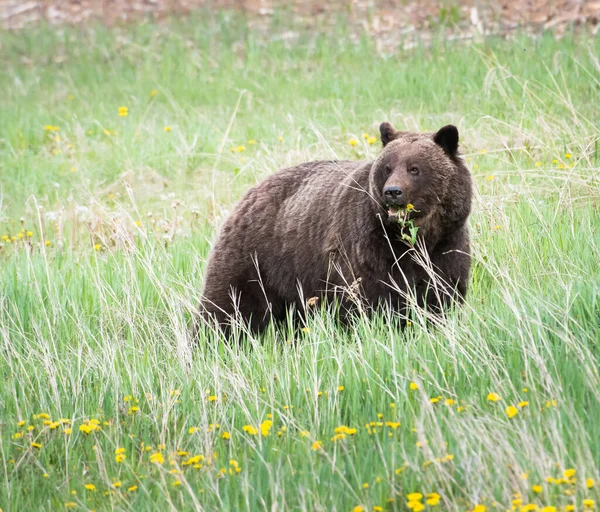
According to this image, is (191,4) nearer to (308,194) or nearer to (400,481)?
(308,194)

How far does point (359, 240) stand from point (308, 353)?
0.92m

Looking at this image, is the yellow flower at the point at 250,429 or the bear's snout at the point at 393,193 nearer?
the yellow flower at the point at 250,429

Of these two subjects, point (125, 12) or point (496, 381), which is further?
point (125, 12)

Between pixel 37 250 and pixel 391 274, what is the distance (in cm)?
413

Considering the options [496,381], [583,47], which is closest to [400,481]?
[496,381]

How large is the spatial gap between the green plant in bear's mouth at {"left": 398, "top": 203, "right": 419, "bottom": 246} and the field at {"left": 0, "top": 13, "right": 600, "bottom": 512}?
50 cm

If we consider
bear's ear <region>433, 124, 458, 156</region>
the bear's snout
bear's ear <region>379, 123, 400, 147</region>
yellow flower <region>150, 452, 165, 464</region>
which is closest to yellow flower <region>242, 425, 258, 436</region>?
yellow flower <region>150, 452, 165, 464</region>

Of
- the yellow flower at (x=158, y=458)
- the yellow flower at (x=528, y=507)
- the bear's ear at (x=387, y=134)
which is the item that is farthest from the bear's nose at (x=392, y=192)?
the yellow flower at (x=528, y=507)

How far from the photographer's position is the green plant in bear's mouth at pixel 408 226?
5062 mm

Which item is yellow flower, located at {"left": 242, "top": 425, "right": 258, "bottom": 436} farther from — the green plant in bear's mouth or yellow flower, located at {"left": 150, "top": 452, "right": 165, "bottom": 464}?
the green plant in bear's mouth

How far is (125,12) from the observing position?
18.1 metres

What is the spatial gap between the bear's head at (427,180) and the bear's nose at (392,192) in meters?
0.04

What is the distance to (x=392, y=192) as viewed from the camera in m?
5.23

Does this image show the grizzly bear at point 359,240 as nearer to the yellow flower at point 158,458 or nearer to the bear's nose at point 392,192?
the bear's nose at point 392,192
